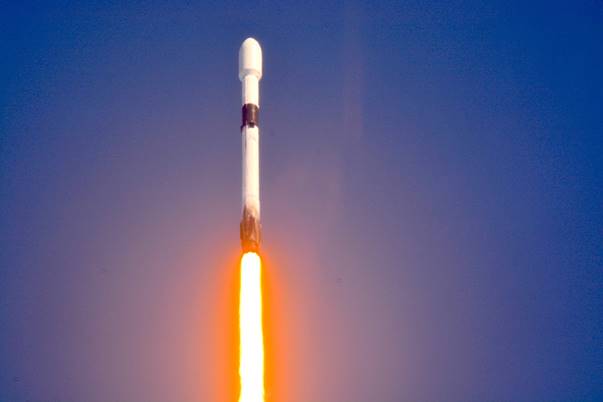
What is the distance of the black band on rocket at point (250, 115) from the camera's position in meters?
7.02

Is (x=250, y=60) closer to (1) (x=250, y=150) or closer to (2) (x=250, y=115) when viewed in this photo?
(2) (x=250, y=115)

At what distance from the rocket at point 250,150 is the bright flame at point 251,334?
25cm

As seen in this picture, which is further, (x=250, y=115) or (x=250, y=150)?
(x=250, y=115)

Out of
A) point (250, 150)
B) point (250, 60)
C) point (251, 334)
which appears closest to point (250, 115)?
point (250, 150)

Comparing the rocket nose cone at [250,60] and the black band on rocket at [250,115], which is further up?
the rocket nose cone at [250,60]

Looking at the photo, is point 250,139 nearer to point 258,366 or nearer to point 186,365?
point 258,366

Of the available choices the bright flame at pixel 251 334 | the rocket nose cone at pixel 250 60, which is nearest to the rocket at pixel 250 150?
the rocket nose cone at pixel 250 60

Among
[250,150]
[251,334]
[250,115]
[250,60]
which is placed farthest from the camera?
[250,60]

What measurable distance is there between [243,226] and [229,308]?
2009 mm

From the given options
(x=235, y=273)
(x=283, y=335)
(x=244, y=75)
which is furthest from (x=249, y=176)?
(x=283, y=335)

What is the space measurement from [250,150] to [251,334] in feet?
7.01

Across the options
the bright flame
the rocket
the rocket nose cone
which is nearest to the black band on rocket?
the rocket

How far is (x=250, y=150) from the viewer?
686cm

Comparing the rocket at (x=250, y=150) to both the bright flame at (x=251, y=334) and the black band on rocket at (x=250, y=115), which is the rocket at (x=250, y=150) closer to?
the black band on rocket at (x=250, y=115)
